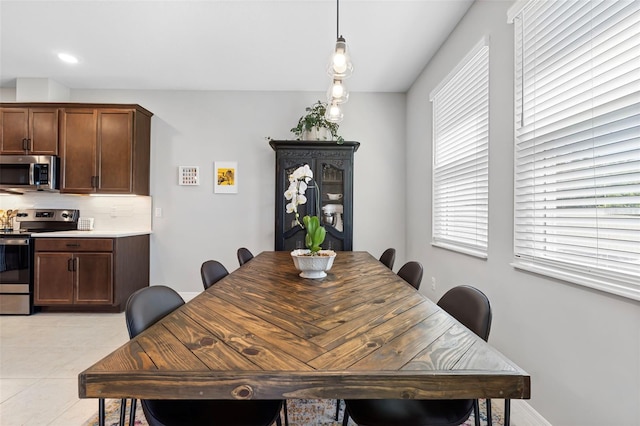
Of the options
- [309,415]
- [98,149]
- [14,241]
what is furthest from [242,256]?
[14,241]

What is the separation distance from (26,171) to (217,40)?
2724 millimetres

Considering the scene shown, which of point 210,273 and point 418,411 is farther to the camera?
point 210,273

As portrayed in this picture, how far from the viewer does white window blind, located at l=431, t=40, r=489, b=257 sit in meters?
2.35

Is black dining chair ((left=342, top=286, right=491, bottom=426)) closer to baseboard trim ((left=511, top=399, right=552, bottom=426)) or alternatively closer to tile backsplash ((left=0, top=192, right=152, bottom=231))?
baseboard trim ((left=511, top=399, right=552, bottom=426))

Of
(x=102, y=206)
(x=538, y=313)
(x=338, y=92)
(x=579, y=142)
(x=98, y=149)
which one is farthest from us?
(x=102, y=206)

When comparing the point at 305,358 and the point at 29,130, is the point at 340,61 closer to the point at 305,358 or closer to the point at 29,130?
the point at 305,358

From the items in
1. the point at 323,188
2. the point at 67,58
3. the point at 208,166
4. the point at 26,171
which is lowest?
the point at 323,188

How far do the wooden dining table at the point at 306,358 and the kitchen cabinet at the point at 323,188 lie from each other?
8.62ft

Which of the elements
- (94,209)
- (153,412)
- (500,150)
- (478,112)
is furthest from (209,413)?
(94,209)

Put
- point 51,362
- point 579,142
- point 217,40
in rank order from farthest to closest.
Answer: point 217,40
point 51,362
point 579,142

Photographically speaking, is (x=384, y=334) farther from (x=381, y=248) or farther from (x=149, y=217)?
(x=149, y=217)

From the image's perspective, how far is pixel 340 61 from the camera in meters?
1.87

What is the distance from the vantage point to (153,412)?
3.39ft

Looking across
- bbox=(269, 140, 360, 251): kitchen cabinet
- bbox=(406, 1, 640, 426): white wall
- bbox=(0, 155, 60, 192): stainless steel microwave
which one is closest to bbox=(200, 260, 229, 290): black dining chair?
bbox=(269, 140, 360, 251): kitchen cabinet
